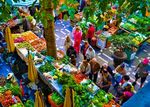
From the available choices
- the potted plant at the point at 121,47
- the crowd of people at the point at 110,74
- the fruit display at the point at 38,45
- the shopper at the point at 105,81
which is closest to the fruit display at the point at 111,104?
the crowd of people at the point at 110,74

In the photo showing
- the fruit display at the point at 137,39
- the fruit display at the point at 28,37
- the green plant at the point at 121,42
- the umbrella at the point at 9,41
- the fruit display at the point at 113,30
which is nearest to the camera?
the umbrella at the point at 9,41

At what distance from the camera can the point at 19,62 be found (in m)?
11.1

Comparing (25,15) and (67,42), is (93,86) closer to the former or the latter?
(67,42)

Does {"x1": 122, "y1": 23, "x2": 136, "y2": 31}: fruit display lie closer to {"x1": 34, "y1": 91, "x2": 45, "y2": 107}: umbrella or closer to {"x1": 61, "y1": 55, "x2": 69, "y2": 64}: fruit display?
{"x1": 61, "y1": 55, "x2": 69, "y2": 64}: fruit display

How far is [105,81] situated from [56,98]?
170 centimetres

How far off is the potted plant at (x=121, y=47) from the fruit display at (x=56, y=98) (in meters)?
3.37

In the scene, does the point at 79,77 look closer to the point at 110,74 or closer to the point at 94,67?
the point at 94,67

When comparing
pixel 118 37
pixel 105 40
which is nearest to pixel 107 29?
pixel 105 40

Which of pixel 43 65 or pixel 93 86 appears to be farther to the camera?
pixel 43 65

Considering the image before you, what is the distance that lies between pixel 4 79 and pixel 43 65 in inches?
59.3

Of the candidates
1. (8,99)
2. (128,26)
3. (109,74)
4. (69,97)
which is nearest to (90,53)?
(109,74)

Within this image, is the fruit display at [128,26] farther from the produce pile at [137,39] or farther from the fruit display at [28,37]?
the fruit display at [28,37]

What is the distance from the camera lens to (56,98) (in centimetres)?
902

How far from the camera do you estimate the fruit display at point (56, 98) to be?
892 centimetres
